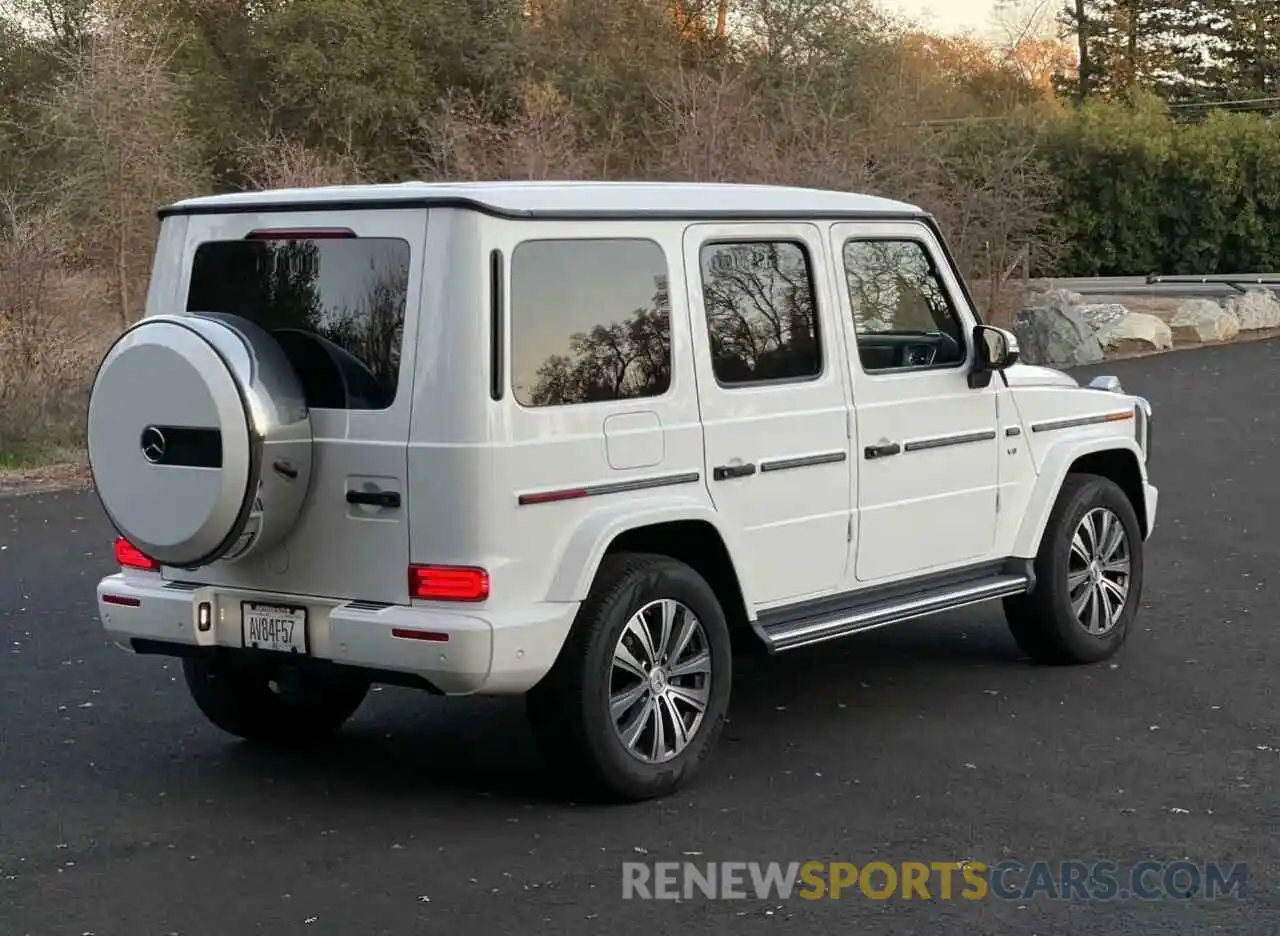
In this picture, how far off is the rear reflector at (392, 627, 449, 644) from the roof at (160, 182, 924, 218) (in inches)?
50.1

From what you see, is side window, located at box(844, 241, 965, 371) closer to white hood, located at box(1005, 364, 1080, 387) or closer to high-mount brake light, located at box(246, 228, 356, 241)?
white hood, located at box(1005, 364, 1080, 387)

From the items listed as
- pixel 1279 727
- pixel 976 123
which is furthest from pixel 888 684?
pixel 976 123

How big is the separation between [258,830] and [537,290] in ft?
6.18

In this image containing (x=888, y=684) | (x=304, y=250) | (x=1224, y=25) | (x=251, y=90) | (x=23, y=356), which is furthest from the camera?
(x=1224, y=25)

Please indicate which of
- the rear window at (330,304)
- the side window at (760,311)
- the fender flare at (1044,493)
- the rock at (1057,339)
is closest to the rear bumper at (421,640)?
the rear window at (330,304)

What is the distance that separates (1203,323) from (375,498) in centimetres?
2072

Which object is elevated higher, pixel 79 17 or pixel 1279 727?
pixel 79 17

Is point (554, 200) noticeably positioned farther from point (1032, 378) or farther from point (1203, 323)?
point (1203, 323)

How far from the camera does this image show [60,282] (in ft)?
50.1

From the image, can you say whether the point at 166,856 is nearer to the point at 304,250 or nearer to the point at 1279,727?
the point at 304,250

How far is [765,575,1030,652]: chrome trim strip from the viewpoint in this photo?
6.21 meters

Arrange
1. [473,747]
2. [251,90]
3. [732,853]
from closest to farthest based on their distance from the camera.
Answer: [732,853] → [473,747] → [251,90]

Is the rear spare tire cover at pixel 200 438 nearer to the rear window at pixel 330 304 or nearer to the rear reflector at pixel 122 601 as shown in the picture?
the rear window at pixel 330 304

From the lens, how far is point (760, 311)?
625cm
